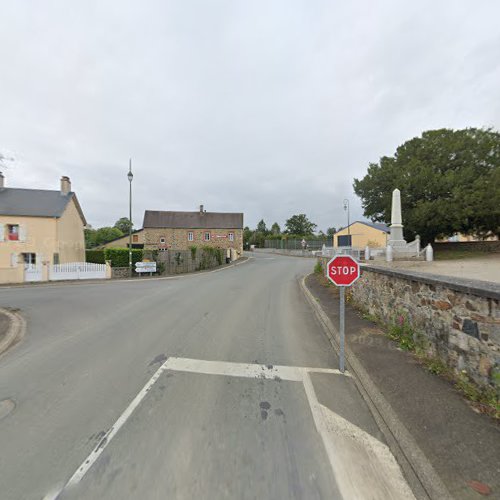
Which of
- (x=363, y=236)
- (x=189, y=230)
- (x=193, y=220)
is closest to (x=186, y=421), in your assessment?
(x=189, y=230)

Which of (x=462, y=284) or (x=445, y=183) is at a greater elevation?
(x=445, y=183)

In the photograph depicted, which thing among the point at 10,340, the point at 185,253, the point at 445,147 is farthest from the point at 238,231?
the point at 10,340

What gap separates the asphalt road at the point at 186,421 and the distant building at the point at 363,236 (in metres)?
35.9

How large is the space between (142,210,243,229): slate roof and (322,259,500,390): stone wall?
36.6m

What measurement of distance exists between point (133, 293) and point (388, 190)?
26.3 meters

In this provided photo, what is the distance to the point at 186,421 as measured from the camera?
2.62m

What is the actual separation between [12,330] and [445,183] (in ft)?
96.4

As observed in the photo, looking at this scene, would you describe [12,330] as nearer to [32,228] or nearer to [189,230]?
[32,228]

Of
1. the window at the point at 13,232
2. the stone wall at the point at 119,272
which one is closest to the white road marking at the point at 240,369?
the stone wall at the point at 119,272

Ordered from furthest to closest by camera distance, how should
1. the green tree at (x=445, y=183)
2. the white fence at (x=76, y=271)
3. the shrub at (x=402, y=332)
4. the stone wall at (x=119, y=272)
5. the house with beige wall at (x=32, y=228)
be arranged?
the green tree at (x=445, y=183)
the house with beige wall at (x=32, y=228)
the stone wall at (x=119, y=272)
the white fence at (x=76, y=271)
the shrub at (x=402, y=332)

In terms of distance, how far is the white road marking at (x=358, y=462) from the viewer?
1893 mm

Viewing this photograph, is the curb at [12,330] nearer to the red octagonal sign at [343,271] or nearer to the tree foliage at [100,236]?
the red octagonal sign at [343,271]

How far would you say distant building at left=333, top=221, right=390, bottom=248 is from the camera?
37.4m

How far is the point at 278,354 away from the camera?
433 centimetres
